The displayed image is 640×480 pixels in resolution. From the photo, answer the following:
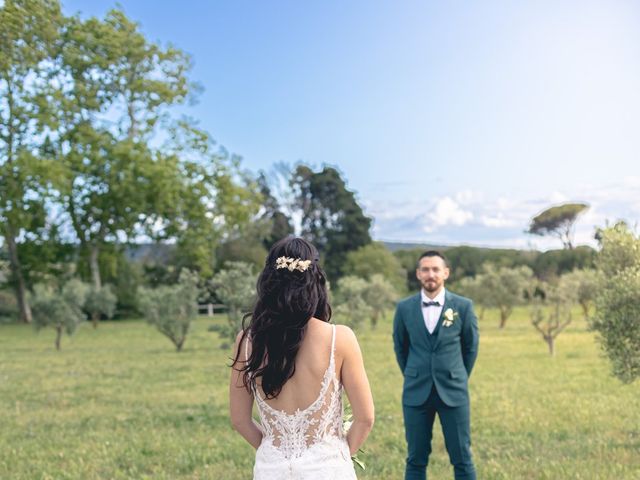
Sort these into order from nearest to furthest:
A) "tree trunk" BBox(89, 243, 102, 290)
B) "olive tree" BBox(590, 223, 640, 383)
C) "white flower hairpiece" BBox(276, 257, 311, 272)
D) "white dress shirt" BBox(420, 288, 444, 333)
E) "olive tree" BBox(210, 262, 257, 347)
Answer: "white flower hairpiece" BBox(276, 257, 311, 272), "white dress shirt" BBox(420, 288, 444, 333), "olive tree" BBox(590, 223, 640, 383), "olive tree" BBox(210, 262, 257, 347), "tree trunk" BBox(89, 243, 102, 290)

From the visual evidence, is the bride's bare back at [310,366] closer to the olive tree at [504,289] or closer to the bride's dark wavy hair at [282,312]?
the bride's dark wavy hair at [282,312]

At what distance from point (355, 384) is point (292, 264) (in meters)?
0.81

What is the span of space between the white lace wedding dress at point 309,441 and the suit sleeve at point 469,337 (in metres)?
3.46

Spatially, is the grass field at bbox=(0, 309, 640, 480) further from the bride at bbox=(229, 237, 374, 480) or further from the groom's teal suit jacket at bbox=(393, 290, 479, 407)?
the bride at bbox=(229, 237, 374, 480)

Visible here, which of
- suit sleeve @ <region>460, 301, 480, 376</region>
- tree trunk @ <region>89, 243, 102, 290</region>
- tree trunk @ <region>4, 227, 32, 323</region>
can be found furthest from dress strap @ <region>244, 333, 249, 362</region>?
tree trunk @ <region>4, 227, 32, 323</region>

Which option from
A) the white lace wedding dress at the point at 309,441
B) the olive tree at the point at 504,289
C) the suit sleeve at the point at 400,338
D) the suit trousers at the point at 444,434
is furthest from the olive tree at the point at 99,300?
the white lace wedding dress at the point at 309,441

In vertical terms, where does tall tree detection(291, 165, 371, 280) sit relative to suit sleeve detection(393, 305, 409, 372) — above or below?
above

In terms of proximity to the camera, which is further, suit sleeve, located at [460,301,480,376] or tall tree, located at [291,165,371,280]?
tall tree, located at [291,165,371,280]

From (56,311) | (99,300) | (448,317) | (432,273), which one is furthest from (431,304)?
(99,300)

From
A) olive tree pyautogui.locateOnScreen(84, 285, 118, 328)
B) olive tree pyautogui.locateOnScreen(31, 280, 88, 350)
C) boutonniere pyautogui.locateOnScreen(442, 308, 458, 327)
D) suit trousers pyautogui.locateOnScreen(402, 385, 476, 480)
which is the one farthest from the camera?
olive tree pyautogui.locateOnScreen(84, 285, 118, 328)

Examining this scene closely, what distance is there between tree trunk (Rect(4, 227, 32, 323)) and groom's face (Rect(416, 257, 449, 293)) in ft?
138

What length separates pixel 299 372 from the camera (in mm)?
4055

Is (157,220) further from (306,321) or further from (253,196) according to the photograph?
(306,321)

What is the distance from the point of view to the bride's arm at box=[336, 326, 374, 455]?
4.03 metres
